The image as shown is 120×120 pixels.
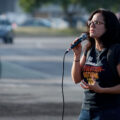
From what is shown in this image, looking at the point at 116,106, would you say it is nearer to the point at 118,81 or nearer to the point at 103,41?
the point at 118,81

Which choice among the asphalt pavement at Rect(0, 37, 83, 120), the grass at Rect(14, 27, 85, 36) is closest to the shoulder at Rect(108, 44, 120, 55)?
the asphalt pavement at Rect(0, 37, 83, 120)

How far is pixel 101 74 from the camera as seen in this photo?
5.40 metres

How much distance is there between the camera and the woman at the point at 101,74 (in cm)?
540

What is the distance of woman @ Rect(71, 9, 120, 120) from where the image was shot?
5.40 meters

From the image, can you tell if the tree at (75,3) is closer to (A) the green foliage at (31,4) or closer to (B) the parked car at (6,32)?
(A) the green foliage at (31,4)

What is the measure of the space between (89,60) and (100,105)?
1.35ft

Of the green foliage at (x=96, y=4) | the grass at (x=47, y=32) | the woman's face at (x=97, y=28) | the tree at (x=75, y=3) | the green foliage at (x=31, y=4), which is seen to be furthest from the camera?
the green foliage at (x=31, y=4)

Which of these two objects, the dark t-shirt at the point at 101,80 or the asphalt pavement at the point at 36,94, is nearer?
the dark t-shirt at the point at 101,80

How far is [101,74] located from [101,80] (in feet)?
0.17

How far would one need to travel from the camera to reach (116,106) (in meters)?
5.44

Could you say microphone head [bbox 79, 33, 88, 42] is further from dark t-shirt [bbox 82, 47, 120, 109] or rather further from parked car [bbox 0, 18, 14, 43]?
parked car [bbox 0, 18, 14, 43]

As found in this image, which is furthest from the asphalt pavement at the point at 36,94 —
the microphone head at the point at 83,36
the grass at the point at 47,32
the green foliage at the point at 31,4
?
the green foliage at the point at 31,4

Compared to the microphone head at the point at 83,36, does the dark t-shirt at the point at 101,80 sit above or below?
below

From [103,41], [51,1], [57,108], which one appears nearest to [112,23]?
[103,41]
